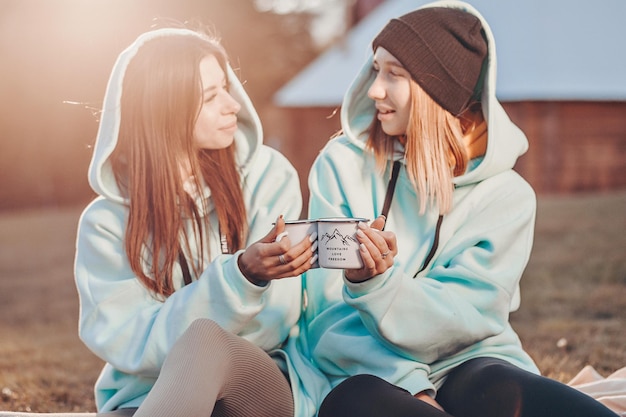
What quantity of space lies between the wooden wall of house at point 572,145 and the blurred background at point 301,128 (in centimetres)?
3

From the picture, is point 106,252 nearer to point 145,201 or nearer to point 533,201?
point 145,201

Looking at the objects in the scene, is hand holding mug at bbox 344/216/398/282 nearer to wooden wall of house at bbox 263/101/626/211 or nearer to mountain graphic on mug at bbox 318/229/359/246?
mountain graphic on mug at bbox 318/229/359/246

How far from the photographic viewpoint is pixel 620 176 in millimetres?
16953

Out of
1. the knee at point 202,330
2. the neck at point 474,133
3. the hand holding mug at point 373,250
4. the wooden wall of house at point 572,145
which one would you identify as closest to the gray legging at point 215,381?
the knee at point 202,330

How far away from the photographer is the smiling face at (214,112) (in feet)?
10.9

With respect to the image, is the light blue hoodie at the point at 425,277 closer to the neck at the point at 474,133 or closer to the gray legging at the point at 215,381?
the neck at the point at 474,133

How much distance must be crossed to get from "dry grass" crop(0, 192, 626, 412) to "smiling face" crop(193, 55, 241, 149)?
69.3 inches

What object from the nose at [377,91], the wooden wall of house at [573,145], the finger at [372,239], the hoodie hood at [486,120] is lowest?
the wooden wall of house at [573,145]

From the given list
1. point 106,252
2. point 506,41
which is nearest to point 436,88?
point 106,252

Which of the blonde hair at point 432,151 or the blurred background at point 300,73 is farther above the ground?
the blonde hair at point 432,151

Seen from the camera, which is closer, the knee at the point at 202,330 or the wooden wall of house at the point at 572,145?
the knee at the point at 202,330

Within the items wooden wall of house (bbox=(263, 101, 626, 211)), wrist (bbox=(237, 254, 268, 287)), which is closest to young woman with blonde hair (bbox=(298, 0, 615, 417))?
wrist (bbox=(237, 254, 268, 287))

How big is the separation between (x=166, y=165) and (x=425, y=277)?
3.42ft

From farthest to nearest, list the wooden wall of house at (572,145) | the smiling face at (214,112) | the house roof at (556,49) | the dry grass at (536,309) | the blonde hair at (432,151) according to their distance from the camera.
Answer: the house roof at (556,49)
the wooden wall of house at (572,145)
the dry grass at (536,309)
the smiling face at (214,112)
the blonde hair at (432,151)
